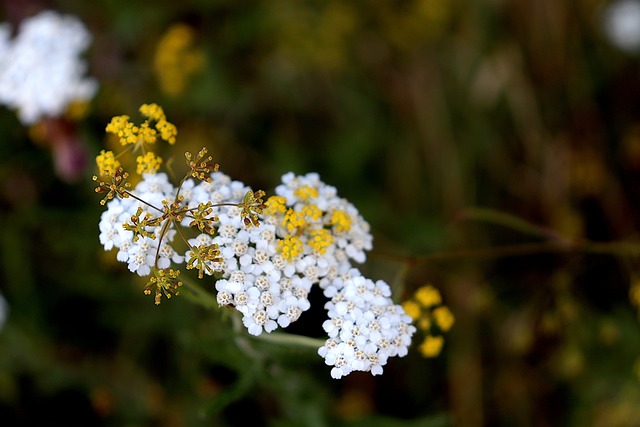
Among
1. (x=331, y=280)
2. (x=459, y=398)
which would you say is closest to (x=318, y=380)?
(x=459, y=398)

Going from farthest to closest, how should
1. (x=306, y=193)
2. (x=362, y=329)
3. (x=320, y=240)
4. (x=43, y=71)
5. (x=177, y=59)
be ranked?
1. (x=177, y=59)
2. (x=43, y=71)
3. (x=306, y=193)
4. (x=320, y=240)
5. (x=362, y=329)

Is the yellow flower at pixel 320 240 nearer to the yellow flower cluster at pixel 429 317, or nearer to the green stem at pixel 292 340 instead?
the green stem at pixel 292 340

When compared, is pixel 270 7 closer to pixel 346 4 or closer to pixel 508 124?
pixel 346 4

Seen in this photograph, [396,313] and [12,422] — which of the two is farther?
[12,422]

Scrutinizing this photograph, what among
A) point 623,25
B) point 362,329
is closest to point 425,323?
point 362,329

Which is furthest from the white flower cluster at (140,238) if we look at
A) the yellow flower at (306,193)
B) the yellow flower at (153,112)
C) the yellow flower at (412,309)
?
the yellow flower at (412,309)

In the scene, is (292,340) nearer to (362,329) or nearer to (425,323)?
(362,329)
